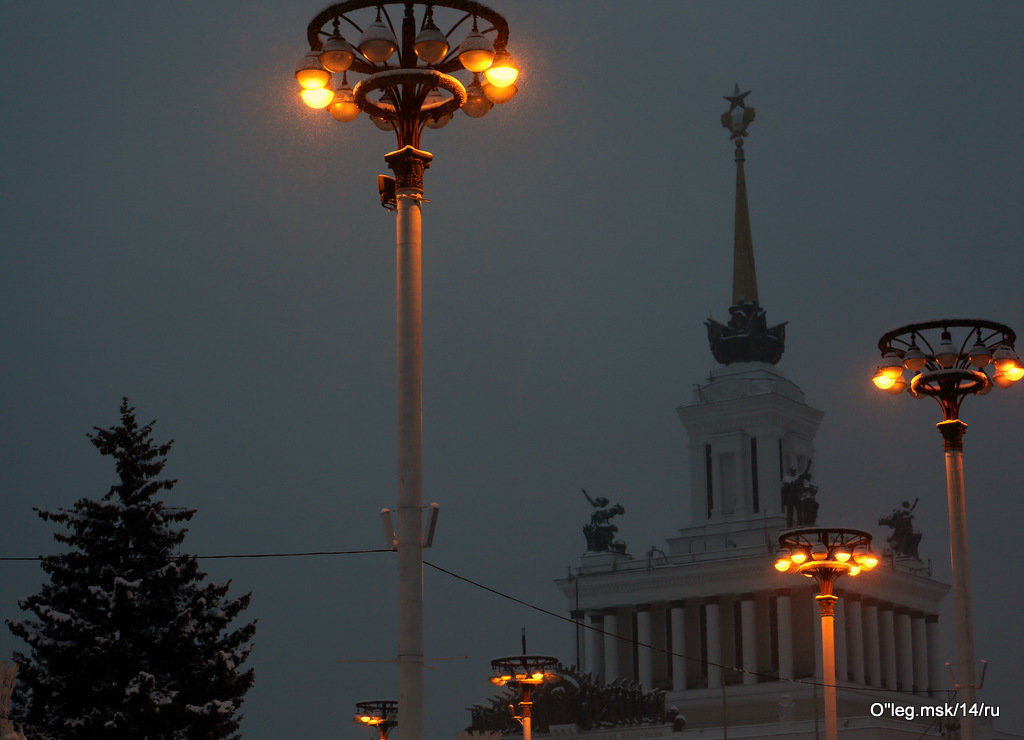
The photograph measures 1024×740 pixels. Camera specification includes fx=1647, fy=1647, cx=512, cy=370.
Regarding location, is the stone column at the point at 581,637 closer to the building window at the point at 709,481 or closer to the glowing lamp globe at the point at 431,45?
the building window at the point at 709,481

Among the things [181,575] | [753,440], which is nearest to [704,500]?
[753,440]

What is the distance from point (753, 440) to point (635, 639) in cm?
1256

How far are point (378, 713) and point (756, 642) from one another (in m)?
37.4

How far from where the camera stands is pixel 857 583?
80.4m

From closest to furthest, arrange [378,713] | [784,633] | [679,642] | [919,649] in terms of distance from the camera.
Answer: [378,713] → [784,633] → [679,642] → [919,649]

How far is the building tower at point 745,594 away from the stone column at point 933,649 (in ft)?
0.25

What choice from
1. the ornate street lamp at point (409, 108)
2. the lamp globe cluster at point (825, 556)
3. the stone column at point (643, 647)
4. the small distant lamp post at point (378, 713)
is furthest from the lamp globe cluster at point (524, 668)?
the stone column at point (643, 647)

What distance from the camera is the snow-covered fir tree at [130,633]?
3253 centimetres

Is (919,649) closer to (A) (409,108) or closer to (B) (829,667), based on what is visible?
(B) (829,667)

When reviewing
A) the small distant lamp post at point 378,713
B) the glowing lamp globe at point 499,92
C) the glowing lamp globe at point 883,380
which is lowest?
the small distant lamp post at point 378,713

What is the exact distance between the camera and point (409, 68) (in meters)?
15.1

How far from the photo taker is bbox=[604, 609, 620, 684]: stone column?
288 ft

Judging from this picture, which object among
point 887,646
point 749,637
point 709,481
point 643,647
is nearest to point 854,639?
point 887,646

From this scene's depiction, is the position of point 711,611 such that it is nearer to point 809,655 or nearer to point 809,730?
point 809,655
